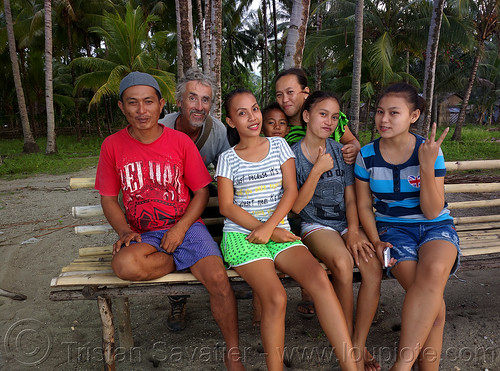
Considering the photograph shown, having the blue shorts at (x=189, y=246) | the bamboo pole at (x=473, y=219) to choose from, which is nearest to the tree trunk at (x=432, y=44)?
the bamboo pole at (x=473, y=219)

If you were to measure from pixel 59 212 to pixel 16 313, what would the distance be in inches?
120

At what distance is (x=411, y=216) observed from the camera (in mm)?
2422

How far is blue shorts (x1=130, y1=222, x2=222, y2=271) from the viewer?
232cm

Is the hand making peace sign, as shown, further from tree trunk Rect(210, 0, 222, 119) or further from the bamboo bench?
tree trunk Rect(210, 0, 222, 119)

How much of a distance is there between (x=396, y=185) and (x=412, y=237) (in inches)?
14.3

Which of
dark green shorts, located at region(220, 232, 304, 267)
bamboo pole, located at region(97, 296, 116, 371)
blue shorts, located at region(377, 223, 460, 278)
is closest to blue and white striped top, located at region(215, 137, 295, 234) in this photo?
dark green shorts, located at region(220, 232, 304, 267)

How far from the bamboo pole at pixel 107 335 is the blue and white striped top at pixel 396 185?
6.45ft

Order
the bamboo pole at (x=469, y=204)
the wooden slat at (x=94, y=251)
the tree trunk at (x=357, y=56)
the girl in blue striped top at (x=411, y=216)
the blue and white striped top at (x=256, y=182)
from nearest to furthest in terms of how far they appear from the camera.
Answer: the girl in blue striped top at (x=411, y=216) < the blue and white striped top at (x=256, y=182) < the wooden slat at (x=94, y=251) < the bamboo pole at (x=469, y=204) < the tree trunk at (x=357, y=56)

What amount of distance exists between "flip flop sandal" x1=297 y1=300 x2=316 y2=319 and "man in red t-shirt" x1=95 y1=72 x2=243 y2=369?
1.11m

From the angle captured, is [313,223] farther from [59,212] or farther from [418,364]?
[59,212]

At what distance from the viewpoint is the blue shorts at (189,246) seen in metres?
2.32

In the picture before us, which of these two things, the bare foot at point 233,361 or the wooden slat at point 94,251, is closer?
the bare foot at point 233,361

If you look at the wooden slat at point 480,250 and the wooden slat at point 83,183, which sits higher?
the wooden slat at point 83,183

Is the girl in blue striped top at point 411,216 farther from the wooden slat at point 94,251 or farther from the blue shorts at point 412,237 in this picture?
the wooden slat at point 94,251
